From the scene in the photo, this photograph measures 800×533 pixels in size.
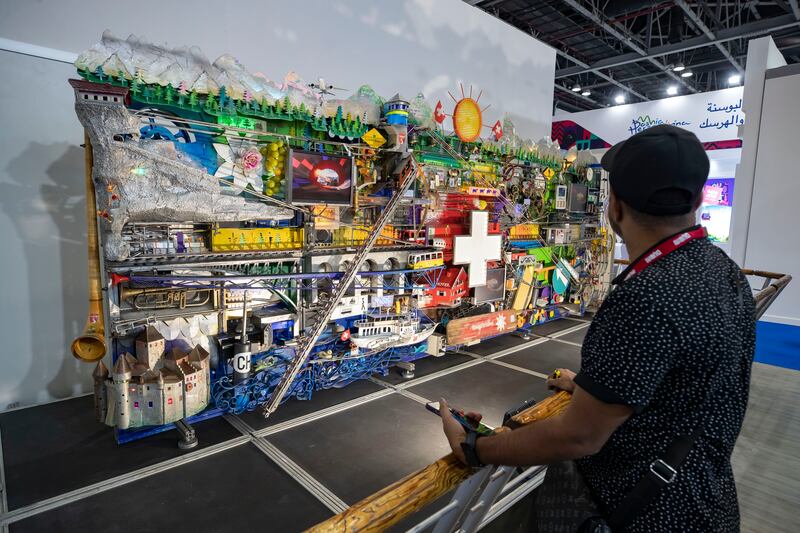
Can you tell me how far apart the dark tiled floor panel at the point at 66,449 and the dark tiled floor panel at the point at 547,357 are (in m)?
3.55

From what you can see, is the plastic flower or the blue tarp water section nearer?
the plastic flower

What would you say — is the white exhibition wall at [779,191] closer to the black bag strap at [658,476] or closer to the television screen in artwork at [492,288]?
the television screen in artwork at [492,288]

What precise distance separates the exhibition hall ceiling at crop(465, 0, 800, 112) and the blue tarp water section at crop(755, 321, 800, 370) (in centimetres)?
600

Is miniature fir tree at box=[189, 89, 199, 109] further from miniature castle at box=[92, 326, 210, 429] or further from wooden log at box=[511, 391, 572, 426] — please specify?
wooden log at box=[511, 391, 572, 426]

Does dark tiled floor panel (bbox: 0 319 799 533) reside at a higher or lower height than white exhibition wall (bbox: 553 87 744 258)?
lower

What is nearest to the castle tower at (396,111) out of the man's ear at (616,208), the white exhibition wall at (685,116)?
the man's ear at (616,208)

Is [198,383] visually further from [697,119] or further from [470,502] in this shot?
[697,119]

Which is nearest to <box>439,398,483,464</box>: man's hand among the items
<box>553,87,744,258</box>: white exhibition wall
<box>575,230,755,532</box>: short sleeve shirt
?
<box>575,230,755,532</box>: short sleeve shirt

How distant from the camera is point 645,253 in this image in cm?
109

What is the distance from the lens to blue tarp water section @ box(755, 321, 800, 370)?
5.92m

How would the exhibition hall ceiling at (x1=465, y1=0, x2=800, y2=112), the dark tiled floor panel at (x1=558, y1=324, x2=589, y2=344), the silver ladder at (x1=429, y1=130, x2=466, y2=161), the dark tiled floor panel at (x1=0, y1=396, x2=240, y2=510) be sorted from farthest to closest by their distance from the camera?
the exhibition hall ceiling at (x1=465, y1=0, x2=800, y2=112) < the dark tiled floor panel at (x1=558, y1=324, x2=589, y2=344) < the silver ladder at (x1=429, y1=130, x2=466, y2=161) < the dark tiled floor panel at (x1=0, y1=396, x2=240, y2=510)

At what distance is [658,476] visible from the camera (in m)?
1.02

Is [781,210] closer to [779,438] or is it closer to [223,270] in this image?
[779,438]

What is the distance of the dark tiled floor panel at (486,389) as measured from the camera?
14.6ft
